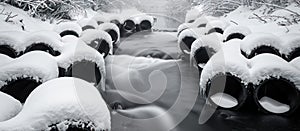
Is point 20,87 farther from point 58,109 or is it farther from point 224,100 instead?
point 224,100

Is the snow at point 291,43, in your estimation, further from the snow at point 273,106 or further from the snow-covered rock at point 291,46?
the snow at point 273,106

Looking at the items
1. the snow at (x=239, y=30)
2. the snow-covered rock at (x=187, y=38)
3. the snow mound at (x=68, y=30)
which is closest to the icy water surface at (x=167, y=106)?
the snow-covered rock at (x=187, y=38)

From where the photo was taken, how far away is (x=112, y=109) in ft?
13.5

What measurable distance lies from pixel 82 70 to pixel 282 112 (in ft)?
10.5

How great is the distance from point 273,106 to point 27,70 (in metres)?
3.47

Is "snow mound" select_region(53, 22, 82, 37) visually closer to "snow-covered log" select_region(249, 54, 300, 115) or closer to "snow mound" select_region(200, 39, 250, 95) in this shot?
"snow mound" select_region(200, 39, 250, 95)

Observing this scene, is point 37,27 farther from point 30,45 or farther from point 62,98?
point 62,98

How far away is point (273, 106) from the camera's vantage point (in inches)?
149

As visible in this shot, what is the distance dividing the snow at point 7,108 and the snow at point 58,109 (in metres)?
0.21

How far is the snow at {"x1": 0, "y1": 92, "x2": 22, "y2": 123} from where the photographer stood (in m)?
2.02

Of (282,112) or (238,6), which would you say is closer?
(282,112)

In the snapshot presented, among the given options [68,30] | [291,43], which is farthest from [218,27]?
[68,30]

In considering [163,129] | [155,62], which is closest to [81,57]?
[163,129]

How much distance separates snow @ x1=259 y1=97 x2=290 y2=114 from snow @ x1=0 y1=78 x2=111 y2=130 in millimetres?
2631
